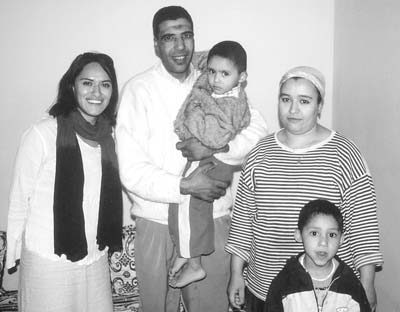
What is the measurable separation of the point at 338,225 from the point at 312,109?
51 cm

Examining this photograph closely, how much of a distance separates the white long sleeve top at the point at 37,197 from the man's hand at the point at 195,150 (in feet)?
1.64

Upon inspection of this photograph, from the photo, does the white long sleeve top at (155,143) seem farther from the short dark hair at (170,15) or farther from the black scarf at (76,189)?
the short dark hair at (170,15)

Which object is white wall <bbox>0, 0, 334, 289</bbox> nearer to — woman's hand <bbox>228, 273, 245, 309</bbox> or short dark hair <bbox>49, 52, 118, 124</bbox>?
short dark hair <bbox>49, 52, 118, 124</bbox>

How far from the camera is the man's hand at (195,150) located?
2.09 metres

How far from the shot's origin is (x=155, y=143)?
217cm

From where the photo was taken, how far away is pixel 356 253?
1836 mm

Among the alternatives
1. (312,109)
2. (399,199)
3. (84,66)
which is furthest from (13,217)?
(399,199)

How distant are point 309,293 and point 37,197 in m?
1.34

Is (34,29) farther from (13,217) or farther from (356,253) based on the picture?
(356,253)

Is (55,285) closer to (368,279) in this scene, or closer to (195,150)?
(195,150)

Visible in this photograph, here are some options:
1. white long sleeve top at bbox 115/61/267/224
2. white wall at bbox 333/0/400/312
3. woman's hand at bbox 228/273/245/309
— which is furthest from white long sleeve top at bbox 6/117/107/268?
white wall at bbox 333/0/400/312

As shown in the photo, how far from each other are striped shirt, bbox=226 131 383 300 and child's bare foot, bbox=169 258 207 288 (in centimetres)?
33

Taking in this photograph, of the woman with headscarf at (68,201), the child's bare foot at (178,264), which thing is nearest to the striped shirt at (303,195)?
the child's bare foot at (178,264)

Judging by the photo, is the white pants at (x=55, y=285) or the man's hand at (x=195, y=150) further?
the man's hand at (x=195, y=150)
